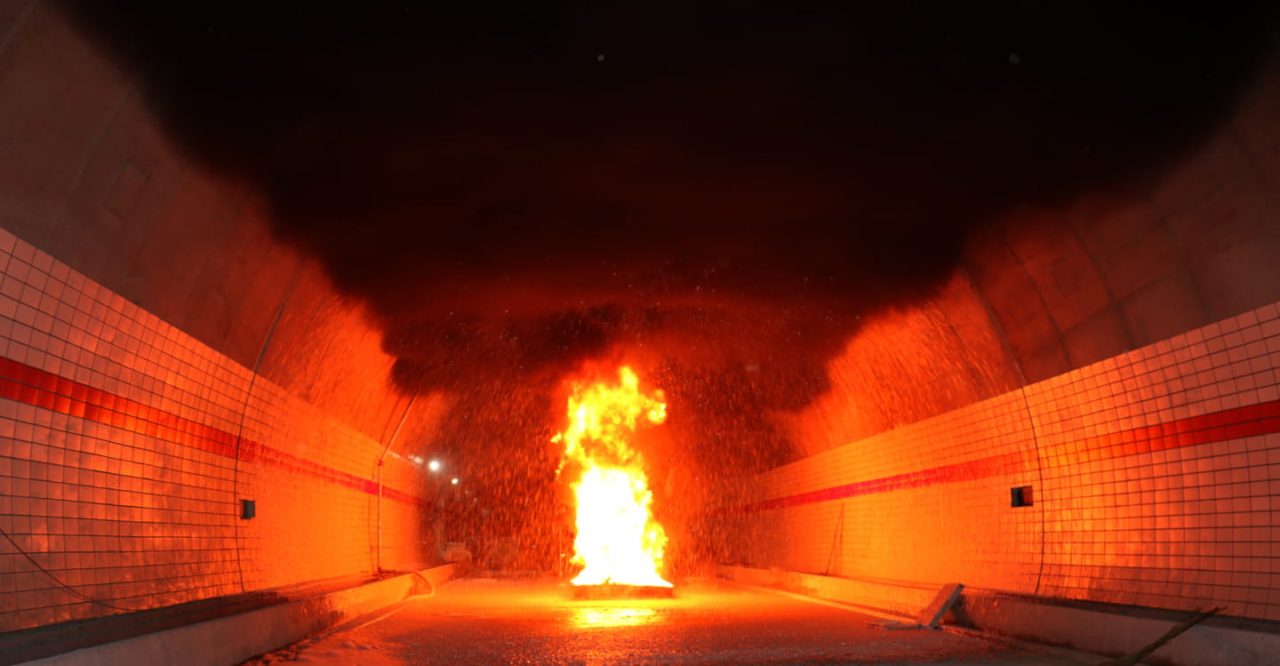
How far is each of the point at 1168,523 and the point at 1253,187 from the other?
353cm

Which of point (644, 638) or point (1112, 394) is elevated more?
point (1112, 394)

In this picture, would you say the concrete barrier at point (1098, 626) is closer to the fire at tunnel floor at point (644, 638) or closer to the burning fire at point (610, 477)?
the fire at tunnel floor at point (644, 638)

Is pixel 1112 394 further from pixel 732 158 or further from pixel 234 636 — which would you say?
pixel 234 636

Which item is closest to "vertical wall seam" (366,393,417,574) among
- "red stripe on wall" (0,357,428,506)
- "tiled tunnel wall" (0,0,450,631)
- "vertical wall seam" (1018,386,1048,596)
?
"tiled tunnel wall" (0,0,450,631)

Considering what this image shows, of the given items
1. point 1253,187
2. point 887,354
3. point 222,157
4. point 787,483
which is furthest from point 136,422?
point 787,483

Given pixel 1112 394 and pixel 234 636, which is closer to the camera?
pixel 234 636

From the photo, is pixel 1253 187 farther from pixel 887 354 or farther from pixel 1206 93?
pixel 887 354

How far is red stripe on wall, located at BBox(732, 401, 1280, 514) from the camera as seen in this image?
9776 mm

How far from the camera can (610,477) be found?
1015 inches

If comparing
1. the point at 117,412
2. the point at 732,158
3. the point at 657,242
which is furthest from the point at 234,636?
the point at 657,242

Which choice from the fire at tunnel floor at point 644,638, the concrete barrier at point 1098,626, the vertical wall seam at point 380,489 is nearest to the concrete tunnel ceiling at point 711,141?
the concrete barrier at point 1098,626

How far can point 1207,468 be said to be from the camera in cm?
1048

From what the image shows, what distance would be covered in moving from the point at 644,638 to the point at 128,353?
19.2ft

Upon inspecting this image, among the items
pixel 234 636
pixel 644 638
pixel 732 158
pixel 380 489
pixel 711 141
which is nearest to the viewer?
pixel 234 636
